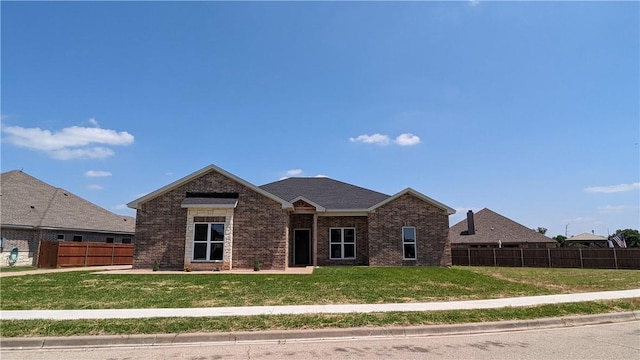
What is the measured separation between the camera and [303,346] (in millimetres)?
7027

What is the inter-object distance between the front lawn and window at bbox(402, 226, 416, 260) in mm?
6337

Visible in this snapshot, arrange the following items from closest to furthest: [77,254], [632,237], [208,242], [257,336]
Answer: [257,336]
[208,242]
[77,254]
[632,237]

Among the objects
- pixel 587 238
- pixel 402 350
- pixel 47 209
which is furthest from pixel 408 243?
pixel 587 238

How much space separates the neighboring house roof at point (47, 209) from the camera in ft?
81.8

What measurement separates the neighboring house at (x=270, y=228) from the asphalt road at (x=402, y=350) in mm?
13157

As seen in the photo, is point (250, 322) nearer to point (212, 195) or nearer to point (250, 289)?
point (250, 289)

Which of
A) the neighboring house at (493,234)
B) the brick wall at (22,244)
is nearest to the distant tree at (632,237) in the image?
the neighboring house at (493,234)

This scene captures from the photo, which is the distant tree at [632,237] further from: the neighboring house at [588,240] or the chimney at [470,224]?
the chimney at [470,224]

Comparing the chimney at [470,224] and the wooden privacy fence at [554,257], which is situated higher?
the chimney at [470,224]

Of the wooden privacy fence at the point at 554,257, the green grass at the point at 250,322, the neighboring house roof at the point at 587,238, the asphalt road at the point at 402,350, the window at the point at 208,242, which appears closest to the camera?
the asphalt road at the point at 402,350

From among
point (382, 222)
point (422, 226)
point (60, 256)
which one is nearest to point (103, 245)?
point (60, 256)

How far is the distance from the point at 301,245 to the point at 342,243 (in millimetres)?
2399

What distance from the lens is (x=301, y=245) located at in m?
24.2

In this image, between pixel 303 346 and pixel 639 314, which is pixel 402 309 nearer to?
pixel 303 346
